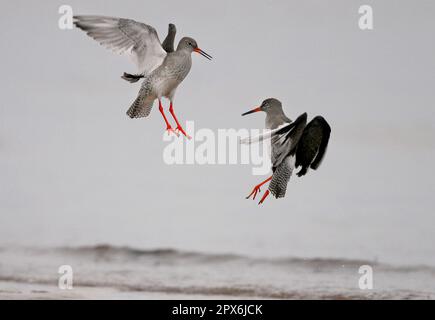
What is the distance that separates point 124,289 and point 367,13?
7.75ft

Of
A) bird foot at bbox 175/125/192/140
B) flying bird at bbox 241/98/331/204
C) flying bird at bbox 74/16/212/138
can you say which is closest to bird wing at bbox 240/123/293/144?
flying bird at bbox 241/98/331/204

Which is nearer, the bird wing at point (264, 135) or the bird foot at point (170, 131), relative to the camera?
the bird wing at point (264, 135)

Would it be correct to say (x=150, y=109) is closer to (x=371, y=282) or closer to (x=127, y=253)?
(x=127, y=253)

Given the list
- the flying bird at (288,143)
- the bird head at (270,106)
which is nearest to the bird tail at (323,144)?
the flying bird at (288,143)

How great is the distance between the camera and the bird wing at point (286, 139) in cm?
429

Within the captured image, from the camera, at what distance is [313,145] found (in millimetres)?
4422

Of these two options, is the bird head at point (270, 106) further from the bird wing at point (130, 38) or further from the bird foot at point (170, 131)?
the bird wing at point (130, 38)

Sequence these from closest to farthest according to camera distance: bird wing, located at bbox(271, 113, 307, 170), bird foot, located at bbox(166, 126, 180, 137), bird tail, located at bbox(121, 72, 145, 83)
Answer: bird wing, located at bbox(271, 113, 307, 170) → bird tail, located at bbox(121, 72, 145, 83) → bird foot, located at bbox(166, 126, 180, 137)

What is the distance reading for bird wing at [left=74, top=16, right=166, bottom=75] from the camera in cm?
430

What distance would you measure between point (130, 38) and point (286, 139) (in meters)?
1.09

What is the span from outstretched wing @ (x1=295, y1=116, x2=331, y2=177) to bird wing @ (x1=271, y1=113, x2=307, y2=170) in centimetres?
4

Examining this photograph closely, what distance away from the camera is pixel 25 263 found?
15.7ft

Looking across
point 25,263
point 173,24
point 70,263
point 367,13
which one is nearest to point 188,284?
point 70,263

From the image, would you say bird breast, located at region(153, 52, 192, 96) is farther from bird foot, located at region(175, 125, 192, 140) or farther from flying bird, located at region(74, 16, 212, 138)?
bird foot, located at region(175, 125, 192, 140)
